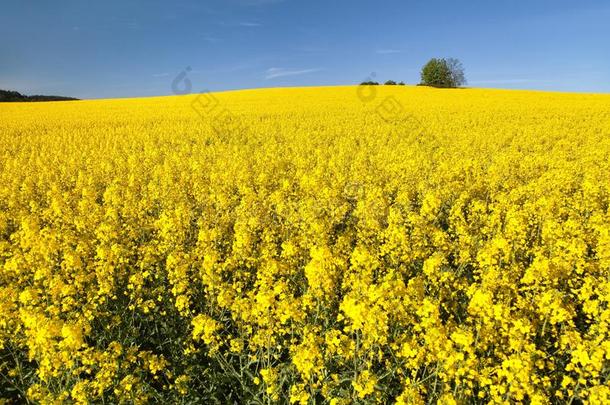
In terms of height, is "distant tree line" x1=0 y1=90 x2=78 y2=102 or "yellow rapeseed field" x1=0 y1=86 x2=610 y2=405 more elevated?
"distant tree line" x1=0 y1=90 x2=78 y2=102

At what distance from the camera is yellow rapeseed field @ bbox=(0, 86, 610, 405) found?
3.83m

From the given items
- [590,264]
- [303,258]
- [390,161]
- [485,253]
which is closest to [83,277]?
[303,258]

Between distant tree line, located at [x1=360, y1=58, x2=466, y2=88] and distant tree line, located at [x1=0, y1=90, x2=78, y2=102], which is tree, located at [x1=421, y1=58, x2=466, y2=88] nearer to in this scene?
distant tree line, located at [x1=360, y1=58, x2=466, y2=88]

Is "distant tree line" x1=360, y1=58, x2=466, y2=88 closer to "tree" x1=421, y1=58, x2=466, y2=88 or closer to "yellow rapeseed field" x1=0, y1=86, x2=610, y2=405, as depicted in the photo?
"tree" x1=421, y1=58, x2=466, y2=88

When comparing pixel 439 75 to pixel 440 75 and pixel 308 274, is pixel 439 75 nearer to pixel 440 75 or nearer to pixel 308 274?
pixel 440 75

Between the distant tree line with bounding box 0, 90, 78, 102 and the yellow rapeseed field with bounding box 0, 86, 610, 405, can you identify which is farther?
the distant tree line with bounding box 0, 90, 78, 102

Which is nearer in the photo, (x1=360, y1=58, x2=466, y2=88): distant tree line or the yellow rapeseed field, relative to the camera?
the yellow rapeseed field

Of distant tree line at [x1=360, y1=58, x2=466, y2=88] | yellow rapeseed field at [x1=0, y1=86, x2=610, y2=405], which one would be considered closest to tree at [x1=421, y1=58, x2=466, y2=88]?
distant tree line at [x1=360, y1=58, x2=466, y2=88]

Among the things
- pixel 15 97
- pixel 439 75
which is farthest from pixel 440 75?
pixel 15 97

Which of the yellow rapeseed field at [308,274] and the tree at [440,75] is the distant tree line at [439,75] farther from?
the yellow rapeseed field at [308,274]

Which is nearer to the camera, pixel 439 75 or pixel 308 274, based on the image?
pixel 308 274

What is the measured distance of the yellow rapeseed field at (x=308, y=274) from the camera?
3.83 m

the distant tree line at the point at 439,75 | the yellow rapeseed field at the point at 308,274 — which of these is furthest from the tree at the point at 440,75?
the yellow rapeseed field at the point at 308,274

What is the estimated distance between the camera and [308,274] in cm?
505
